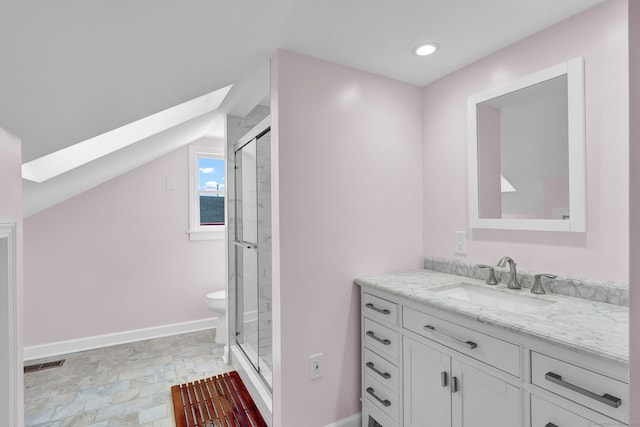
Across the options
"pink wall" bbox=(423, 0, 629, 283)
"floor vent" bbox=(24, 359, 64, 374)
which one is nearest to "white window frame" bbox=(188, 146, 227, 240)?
"floor vent" bbox=(24, 359, 64, 374)

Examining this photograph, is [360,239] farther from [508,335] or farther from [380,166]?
[508,335]

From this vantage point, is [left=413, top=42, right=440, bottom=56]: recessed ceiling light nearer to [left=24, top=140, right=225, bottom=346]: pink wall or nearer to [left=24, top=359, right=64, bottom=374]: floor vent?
[left=24, top=140, right=225, bottom=346]: pink wall

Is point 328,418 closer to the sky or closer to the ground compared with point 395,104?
closer to the ground

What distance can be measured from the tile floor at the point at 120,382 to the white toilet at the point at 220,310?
111 mm

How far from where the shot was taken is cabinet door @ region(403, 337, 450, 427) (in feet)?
4.74

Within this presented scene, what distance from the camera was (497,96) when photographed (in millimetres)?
1817

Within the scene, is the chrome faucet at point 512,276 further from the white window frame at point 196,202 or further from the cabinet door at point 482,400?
the white window frame at point 196,202

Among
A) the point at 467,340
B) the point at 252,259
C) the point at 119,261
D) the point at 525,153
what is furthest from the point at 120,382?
the point at 525,153

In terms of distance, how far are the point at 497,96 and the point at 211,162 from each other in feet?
9.71

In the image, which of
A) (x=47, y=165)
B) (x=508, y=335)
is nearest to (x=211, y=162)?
(x=47, y=165)

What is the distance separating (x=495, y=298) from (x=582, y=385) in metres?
0.73

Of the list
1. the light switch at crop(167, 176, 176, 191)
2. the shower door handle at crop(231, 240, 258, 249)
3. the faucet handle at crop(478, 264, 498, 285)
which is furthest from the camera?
the light switch at crop(167, 176, 176, 191)

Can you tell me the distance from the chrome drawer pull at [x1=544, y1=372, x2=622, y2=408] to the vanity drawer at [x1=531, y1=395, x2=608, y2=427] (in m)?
0.08

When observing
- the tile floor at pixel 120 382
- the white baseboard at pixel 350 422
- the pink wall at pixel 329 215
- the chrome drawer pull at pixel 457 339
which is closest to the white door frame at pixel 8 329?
the tile floor at pixel 120 382
